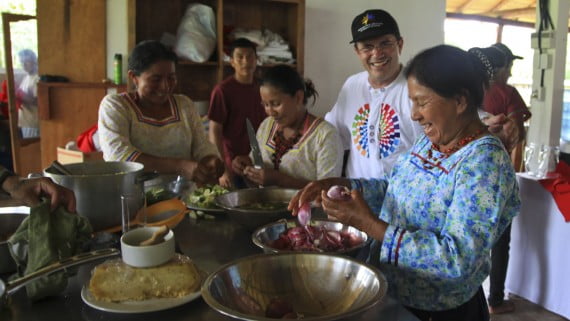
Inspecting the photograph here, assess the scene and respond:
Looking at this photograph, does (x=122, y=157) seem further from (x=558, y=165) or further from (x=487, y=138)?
(x=558, y=165)

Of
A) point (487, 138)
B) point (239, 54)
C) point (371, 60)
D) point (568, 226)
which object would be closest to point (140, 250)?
point (487, 138)

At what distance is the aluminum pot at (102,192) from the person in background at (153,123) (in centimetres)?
69

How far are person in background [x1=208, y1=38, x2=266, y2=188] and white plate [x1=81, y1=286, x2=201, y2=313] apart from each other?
251 cm

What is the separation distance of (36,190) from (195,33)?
9.44 feet

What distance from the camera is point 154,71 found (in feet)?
7.55

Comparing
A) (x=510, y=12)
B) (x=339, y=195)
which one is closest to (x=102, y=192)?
(x=339, y=195)

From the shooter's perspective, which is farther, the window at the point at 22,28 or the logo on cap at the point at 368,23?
the window at the point at 22,28

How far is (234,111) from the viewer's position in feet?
11.9

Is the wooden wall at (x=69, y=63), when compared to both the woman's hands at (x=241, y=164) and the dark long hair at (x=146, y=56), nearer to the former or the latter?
the dark long hair at (x=146, y=56)

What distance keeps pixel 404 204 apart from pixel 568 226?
7.51ft

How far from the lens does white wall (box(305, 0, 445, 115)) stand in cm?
471

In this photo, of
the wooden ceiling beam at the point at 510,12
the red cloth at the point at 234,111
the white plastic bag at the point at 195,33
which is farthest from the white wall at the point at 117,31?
the wooden ceiling beam at the point at 510,12

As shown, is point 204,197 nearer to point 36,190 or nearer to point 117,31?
point 36,190

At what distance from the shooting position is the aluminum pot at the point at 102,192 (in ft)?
4.70
